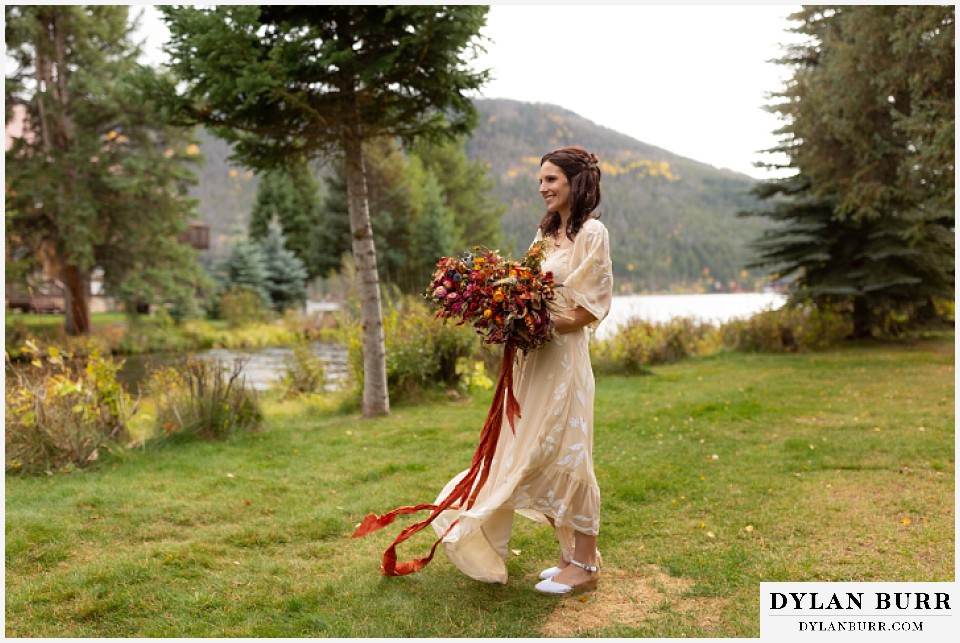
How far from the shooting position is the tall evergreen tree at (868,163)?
11.5 meters

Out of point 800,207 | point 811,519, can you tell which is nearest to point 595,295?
point 811,519

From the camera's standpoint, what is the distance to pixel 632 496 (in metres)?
5.57

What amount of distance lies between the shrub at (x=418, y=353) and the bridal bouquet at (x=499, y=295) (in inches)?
255

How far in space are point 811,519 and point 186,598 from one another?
3889 millimetres

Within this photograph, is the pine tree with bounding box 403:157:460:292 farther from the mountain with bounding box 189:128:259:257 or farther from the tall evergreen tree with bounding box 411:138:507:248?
the mountain with bounding box 189:128:259:257

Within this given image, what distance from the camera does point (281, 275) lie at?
35031 millimetres

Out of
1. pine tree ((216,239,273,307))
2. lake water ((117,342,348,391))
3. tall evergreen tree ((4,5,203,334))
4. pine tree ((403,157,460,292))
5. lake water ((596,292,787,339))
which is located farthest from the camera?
pine tree ((403,157,460,292))

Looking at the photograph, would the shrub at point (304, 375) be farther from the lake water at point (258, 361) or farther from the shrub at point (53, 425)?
the shrub at point (53, 425)

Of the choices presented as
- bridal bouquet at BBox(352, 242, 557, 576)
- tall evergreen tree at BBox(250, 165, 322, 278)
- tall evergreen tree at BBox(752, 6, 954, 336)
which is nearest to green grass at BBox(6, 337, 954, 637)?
bridal bouquet at BBox(352, 242, 557, 576)

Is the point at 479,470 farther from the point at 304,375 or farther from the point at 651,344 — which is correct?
the point at 651,344

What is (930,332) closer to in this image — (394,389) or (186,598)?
(394,389)

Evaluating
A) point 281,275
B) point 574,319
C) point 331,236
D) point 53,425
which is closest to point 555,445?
point 574,319

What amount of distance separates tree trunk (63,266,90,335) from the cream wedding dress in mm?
22365

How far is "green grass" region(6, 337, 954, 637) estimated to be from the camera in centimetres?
355
